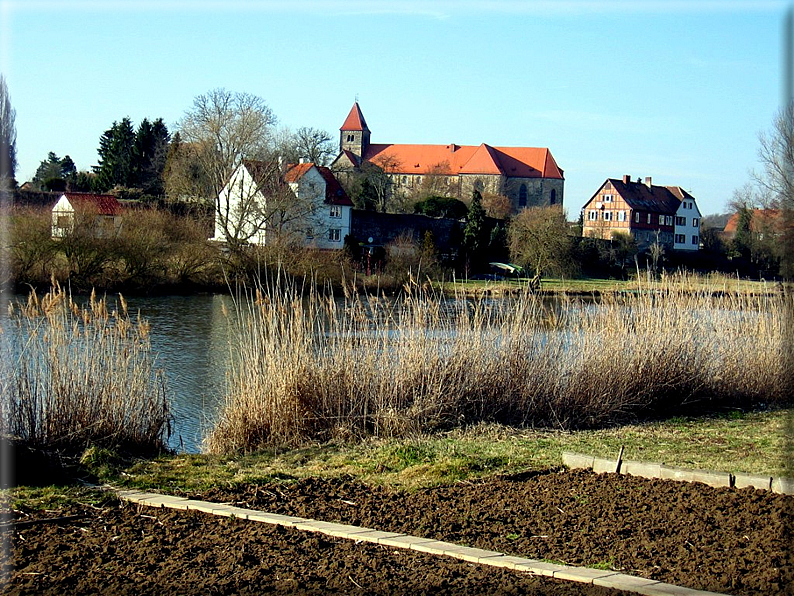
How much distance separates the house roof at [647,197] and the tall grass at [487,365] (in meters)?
67.6

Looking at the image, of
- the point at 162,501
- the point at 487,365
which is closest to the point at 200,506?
the point at 162,501

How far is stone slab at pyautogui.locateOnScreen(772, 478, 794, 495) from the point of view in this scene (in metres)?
6.04

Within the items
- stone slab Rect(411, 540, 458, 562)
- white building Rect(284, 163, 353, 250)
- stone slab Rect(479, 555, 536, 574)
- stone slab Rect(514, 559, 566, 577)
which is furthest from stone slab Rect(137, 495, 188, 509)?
white building Rect(284, 163, 353, 250)

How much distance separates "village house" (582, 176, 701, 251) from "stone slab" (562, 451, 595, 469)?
69173mm

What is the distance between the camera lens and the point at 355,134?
115m

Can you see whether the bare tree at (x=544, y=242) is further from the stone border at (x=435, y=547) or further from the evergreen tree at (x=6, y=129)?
the stone border at (x=435, y=547)

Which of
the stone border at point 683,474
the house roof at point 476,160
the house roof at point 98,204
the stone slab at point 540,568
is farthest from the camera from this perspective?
the house roof at point 476,160

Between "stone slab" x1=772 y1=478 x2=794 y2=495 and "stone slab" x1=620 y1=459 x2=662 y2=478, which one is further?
"stone slab" x1=620 y1=459 x2=662 y2=478

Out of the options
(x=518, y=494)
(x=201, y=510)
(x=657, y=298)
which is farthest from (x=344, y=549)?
(x=657, y=298)

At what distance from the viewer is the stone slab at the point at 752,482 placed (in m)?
6.21

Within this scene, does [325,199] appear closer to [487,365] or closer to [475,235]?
[475,235]

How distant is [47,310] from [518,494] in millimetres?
5159

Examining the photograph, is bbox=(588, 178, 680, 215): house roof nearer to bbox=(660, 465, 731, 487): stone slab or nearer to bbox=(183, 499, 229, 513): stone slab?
bbox=(660, 465, 731, 487): stone slab

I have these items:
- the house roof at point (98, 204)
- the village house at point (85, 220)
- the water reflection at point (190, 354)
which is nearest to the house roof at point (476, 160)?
the house roof at point (98, 204)
